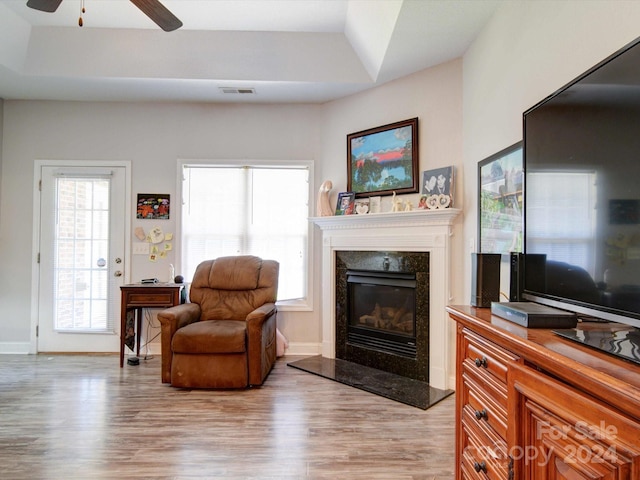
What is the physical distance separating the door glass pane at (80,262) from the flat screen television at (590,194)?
409 cm

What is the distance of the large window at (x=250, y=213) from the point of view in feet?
12.5

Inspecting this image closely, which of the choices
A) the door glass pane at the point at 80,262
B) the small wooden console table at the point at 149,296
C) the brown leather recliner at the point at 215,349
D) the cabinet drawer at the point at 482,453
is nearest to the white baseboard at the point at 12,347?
the door glass pane at the point at 80,262

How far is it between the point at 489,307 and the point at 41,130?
15.7 ft

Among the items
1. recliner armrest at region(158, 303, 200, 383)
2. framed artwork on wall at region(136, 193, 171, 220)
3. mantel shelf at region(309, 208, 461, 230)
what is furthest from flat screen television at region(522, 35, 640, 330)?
framed artwork on wall at region(136, 193, 171, 220)

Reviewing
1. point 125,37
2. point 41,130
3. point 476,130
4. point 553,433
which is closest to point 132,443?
point 553,433

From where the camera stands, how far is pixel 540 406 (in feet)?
2.84

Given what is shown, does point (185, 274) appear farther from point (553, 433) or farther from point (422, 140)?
point (553, 433)

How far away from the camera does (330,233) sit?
351cm

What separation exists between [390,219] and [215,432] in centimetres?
212

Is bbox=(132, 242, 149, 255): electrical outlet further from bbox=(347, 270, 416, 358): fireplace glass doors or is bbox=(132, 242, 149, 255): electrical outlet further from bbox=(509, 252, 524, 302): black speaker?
bbox=(509, 252, 524, 302): black speaker

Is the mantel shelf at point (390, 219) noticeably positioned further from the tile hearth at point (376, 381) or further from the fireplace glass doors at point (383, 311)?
the tile hearth at point (376, 381)

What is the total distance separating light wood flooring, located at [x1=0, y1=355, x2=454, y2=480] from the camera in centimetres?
179

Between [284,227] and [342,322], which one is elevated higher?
[284,227]

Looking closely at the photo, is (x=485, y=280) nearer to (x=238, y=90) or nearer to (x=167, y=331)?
(x=167, y=331)
